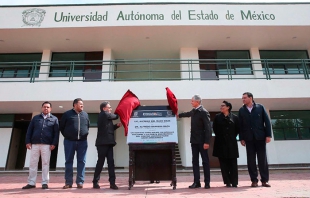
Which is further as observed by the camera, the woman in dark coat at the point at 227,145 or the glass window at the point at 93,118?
the glass window at the point at 93,118

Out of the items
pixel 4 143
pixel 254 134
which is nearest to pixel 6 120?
pixel 4 143

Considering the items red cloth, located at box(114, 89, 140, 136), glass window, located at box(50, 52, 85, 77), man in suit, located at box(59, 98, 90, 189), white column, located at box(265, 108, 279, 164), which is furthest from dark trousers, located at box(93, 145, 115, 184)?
white column, located at box(265, 108, 279, 164)

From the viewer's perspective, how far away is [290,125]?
970 centimetres

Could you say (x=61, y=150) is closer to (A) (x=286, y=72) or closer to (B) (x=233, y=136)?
(B) (x=233, y=136)

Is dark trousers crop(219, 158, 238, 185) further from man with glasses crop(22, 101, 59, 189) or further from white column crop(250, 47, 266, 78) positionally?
white column crop(250, 47, 266, 78)

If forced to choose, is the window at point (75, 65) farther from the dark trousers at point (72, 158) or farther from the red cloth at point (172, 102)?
the red cloth at point (172, 102)

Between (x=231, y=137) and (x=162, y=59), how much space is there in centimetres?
561

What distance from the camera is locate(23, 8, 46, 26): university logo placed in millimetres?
9211

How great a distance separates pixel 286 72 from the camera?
10.3 meters

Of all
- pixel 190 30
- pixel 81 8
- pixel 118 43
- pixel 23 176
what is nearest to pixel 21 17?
pixel 81 8

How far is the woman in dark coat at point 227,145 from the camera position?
13.9ft

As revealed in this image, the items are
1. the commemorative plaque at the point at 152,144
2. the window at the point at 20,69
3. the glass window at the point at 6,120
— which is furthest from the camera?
the window at the point at 20,69

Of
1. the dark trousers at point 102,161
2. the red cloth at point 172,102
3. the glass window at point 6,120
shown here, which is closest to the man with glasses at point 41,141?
the dark trousers at point 102,161

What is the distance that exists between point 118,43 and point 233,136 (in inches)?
294
